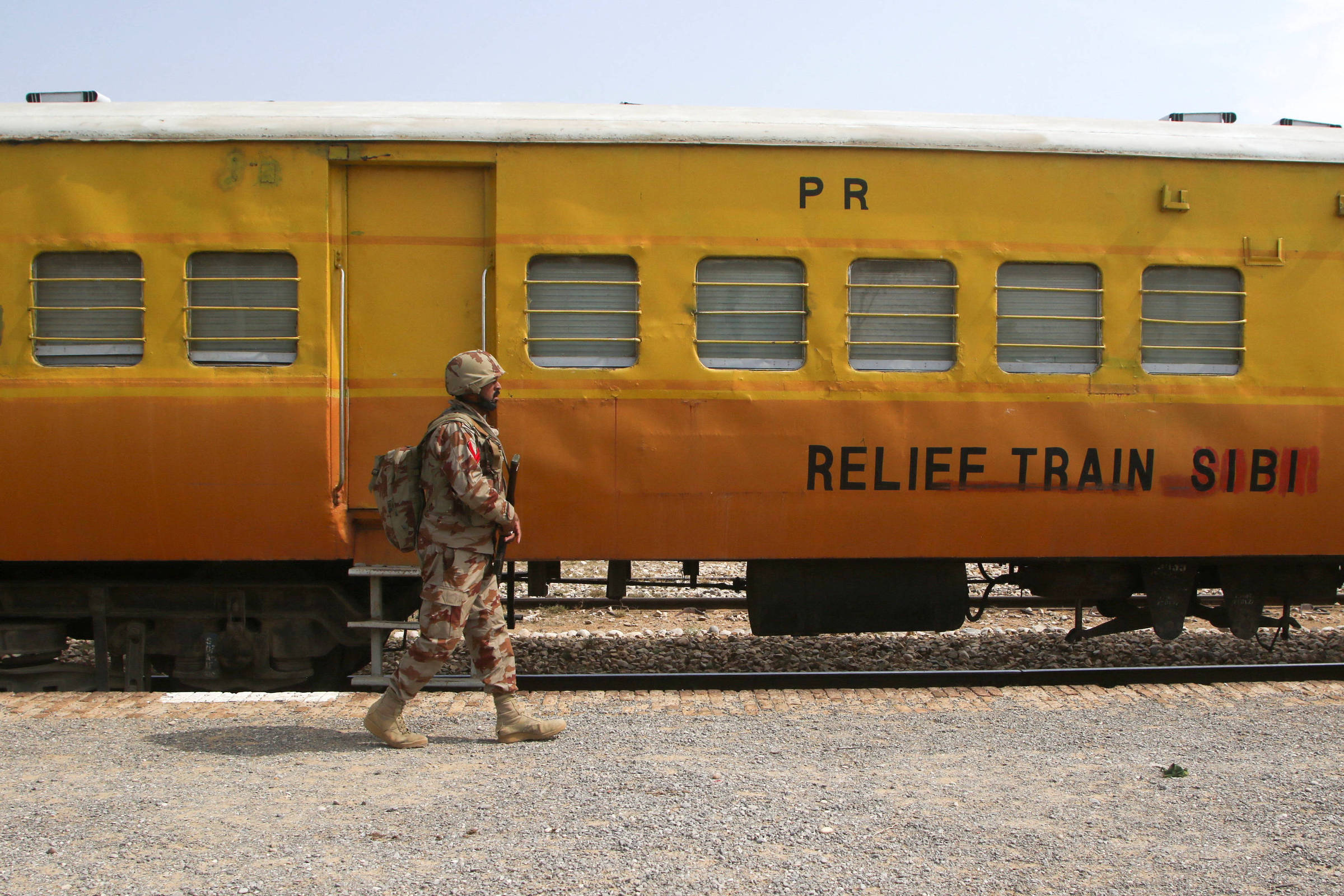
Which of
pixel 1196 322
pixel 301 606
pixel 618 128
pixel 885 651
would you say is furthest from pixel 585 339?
pixel 1196 322

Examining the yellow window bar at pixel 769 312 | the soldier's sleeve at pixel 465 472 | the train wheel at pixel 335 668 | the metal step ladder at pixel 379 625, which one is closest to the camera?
the soldier's sleeve at pixel 465 472

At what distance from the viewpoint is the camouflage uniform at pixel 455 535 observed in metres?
4.48

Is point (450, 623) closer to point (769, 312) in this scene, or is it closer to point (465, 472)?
point (465, 472)

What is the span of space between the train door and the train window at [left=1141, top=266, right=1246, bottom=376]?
3.87m

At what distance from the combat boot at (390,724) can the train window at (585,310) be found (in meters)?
2.02

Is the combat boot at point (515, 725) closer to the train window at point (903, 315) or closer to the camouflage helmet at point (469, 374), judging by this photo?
the camouflage helmet at point (469, 374)

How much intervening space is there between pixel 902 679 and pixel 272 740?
11.7ft

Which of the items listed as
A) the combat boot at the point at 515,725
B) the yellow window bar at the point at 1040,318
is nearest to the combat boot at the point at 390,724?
the combat boot at the point at 515,725

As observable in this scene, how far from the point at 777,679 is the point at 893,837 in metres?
2.69

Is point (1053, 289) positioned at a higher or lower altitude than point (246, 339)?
higher

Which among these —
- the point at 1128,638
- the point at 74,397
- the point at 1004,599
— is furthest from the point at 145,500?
the point at 1128,638

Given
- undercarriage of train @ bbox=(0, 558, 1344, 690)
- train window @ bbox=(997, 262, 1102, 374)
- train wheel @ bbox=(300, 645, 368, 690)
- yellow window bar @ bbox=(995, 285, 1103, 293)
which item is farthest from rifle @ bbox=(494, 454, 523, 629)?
yellow window bar @ bbox=(995, 285, 1103, 293)

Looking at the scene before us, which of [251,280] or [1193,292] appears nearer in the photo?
[251,280]

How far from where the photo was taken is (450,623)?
181 inches
